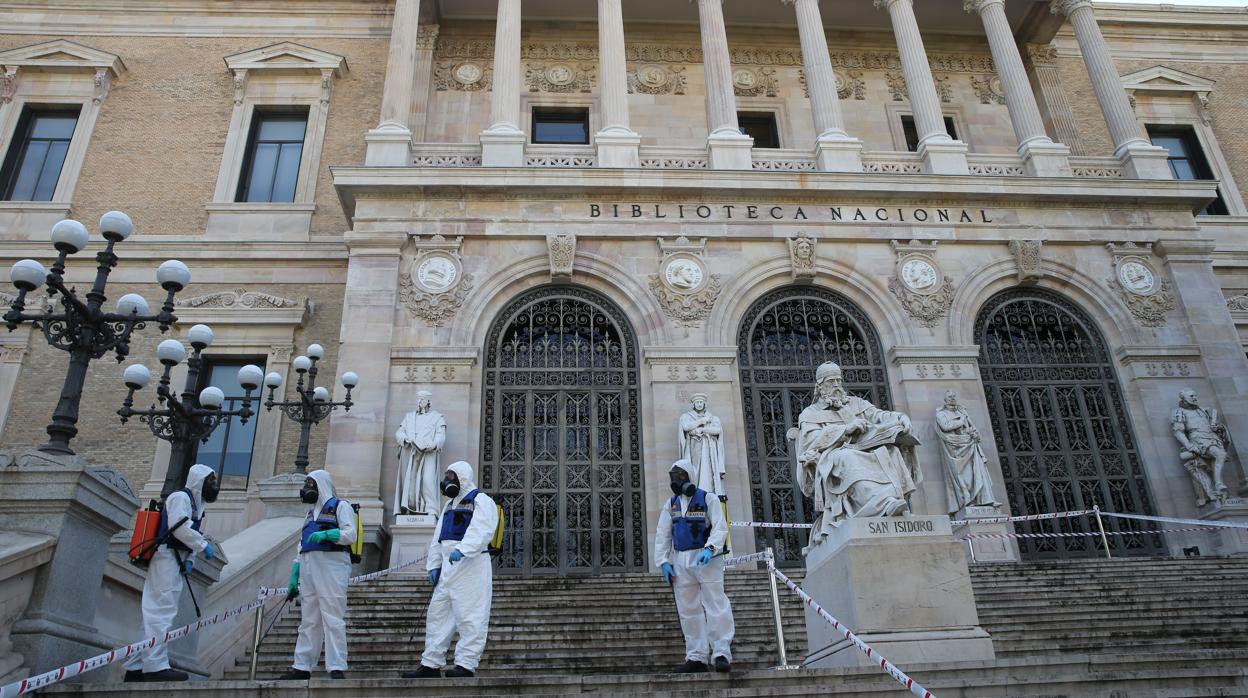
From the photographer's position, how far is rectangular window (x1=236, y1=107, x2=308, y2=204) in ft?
66.8

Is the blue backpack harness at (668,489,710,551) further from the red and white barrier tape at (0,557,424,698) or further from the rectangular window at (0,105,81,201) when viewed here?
the rectangular window at (0,105,81,201)

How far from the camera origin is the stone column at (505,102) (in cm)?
1698

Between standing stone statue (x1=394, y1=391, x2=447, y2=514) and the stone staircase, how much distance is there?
67.7 inches

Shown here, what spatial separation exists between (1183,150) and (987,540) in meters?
14.9

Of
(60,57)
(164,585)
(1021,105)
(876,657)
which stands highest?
(60,57)

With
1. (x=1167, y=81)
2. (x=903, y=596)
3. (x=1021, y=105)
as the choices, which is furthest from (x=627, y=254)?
(x=1167, y=81)

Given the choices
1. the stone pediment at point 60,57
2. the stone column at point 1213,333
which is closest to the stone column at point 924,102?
the stone column at point 1213,333

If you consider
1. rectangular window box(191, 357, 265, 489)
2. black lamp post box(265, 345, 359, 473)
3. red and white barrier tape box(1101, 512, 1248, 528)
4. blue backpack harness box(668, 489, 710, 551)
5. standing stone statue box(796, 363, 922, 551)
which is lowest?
blue backpack harness box(668, 489, 710, 551)

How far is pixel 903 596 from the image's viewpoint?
7.53 m

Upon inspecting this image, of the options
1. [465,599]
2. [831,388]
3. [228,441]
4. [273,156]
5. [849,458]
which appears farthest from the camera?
[273,156]

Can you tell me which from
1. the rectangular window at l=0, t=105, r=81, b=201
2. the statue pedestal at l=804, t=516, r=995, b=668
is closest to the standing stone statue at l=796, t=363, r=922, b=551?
the statue pedestal at l=804, t=516, r=995, b=668

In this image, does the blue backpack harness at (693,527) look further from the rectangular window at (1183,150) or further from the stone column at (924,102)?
the rectangular window at (1183,150)

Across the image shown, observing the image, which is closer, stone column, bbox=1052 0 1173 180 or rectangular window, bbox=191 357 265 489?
rectangular window, bbox=191 357 265 489

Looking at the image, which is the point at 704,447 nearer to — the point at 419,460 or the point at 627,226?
the point at 419,460
